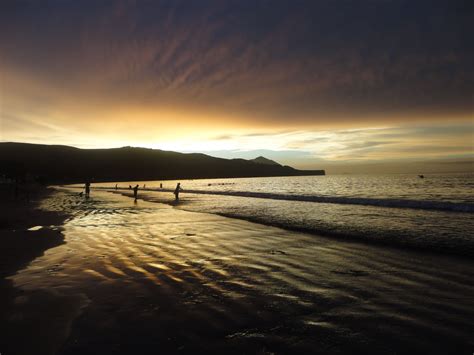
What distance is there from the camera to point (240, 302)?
19.1 ft

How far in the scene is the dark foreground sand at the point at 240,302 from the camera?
430 cm

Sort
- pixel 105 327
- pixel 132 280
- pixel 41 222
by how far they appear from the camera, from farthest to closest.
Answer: pixel 41 222 → pixel 132 280 → pixel 105 327

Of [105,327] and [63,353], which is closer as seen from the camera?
[63,353]

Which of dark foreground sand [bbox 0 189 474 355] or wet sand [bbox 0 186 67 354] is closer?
dark foreground sand [bbox 0 189 474 355]

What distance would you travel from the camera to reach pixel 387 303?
576cm

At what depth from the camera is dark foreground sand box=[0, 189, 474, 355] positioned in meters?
4.30

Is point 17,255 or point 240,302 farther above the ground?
point 240,302

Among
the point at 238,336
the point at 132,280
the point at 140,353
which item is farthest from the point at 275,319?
the point at 132,280

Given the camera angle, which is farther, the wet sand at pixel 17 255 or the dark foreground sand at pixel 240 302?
the wet sand at pixel 17 255

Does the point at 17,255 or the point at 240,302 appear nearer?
the point at 240,302

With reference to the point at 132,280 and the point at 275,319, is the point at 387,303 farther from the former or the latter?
the point at 132,280

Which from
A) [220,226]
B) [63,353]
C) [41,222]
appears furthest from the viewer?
[41,222]

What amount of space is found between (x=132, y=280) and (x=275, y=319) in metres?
3.84

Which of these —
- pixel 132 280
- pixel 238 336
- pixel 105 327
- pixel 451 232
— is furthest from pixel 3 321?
pixel 451 232
